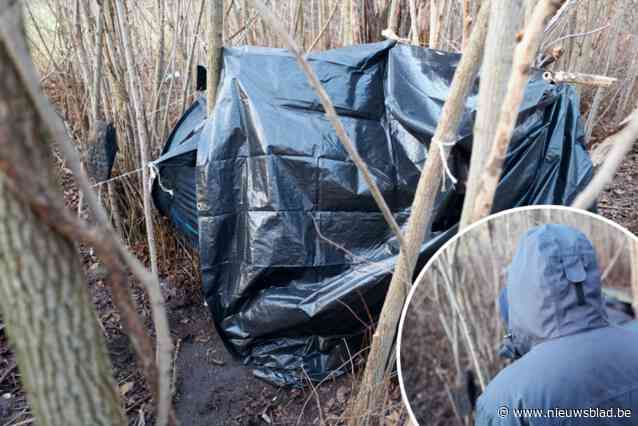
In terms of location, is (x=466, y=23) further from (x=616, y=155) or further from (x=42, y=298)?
(x=42, y=298)

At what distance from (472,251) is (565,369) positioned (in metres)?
0.30

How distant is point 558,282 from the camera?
0.92 metres

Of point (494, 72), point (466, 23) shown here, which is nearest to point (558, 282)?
point (494, 72)

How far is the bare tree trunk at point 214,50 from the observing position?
6.30ft

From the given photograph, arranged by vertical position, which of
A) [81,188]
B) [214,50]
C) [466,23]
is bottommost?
[81,188]

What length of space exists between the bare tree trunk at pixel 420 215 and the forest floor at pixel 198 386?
11.0 inches

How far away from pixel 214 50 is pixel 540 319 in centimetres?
167

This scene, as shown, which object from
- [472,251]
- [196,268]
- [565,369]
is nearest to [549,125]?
[472,251]

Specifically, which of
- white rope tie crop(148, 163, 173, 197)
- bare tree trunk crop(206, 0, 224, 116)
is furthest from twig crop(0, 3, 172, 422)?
bare tree trunk crop(206, 0, 224, 116)

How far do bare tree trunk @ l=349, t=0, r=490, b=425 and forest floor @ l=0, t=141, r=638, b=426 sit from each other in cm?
28

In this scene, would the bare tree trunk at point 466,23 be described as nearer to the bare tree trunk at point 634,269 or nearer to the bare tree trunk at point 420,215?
the bare tree trunk at point 420,215

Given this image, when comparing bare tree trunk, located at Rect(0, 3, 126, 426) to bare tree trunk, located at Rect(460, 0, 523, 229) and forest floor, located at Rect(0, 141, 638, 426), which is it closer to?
bare tree trunk, located at Rect(460, 0, 523, 229)

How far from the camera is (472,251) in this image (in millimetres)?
1018

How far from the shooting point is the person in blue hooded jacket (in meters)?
0.87
